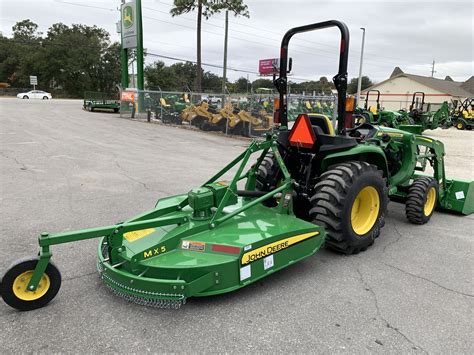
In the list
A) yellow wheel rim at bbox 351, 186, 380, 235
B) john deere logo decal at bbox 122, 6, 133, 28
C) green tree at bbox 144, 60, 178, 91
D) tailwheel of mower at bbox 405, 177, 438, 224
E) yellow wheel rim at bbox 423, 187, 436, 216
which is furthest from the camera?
green tree at bbox 144, 60, 178, 91

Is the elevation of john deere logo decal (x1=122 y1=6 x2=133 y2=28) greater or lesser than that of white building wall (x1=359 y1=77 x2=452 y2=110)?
greater

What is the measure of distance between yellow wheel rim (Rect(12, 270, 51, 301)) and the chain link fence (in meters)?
11.0

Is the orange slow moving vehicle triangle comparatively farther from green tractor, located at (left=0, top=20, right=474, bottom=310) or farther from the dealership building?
the dealership building

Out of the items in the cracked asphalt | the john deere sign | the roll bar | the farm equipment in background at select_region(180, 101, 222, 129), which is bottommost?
the cracked asphalt

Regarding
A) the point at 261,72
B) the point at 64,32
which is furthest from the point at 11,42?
the point at 261,72

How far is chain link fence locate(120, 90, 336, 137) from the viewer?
15.0m

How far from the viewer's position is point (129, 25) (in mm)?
24703

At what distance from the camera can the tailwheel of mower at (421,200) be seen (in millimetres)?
5008

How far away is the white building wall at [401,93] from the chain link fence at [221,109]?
41.7 m

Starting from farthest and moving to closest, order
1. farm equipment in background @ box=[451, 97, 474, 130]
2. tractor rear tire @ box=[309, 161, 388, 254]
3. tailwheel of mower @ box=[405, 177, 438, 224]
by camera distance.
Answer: farm equipment in background @ box=[451, 97, 474, 130] < tailwheel of mower @ box=[405, 177, 438, 224] < tractor rear tire @ box=[309, 161, 388, 254]

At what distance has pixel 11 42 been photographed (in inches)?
2960

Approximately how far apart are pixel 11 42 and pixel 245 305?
8970 cm

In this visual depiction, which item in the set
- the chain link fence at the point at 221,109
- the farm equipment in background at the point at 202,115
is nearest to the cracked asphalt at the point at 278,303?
the chain link fence at the point at 221,109

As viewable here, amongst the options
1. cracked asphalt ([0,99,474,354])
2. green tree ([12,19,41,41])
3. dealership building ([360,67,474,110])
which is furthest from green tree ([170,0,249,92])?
green tree ([12,19,41,41])
